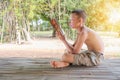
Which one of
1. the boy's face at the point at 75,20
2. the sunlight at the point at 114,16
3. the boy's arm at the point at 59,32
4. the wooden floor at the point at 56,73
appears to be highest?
the sunlight at the point at 114,16

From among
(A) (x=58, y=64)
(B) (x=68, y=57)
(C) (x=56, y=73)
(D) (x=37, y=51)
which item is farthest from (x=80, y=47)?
(D) (x=37, y=51)

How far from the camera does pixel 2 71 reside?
276cm

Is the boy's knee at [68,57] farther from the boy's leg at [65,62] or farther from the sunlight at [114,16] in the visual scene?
the sunlight at [114,16]

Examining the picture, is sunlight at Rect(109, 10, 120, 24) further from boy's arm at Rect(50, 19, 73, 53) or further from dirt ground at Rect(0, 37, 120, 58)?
boy's arm at Rect(50, 19, 73, 53)

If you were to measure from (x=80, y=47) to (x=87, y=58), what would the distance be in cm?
16

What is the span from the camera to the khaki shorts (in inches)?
121

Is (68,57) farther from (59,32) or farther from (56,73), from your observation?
(56,73)

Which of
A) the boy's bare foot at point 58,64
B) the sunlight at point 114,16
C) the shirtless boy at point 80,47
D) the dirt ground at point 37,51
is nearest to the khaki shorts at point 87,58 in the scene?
the shirtless boy at point 80,47

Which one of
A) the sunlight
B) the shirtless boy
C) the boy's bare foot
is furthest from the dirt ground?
the boy's bare foot

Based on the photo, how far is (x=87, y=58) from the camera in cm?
310

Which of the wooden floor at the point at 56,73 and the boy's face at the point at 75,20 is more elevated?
the boy's face at the point at 75,20

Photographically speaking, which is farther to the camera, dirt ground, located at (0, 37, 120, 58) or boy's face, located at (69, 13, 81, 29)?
dirt ground, located at (0, 37, 120, 58)

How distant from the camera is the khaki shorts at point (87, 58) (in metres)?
3.07

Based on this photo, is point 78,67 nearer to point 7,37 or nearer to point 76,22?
point 76,22
